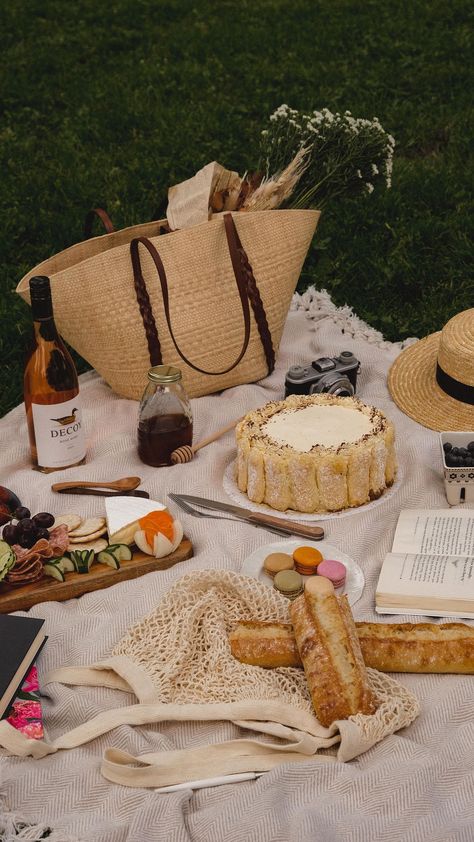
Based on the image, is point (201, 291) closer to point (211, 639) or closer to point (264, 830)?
point (211, 639)

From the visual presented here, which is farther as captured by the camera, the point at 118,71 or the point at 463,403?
the point at 118,71

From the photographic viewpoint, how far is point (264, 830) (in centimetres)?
204

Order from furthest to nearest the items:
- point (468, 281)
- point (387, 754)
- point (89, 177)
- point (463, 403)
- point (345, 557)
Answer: point (89, 177) < point (468, 281) < point (463, 403) < point (345, 557) < point (387, 754)

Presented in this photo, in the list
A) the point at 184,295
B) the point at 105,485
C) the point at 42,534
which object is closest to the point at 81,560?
the point at 42,534

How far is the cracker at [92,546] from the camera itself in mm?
2926

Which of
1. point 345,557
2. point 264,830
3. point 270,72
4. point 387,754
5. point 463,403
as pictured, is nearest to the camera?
point 264,830

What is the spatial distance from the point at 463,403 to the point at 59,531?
1605 millimetres

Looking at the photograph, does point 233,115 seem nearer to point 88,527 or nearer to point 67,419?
point 67,419

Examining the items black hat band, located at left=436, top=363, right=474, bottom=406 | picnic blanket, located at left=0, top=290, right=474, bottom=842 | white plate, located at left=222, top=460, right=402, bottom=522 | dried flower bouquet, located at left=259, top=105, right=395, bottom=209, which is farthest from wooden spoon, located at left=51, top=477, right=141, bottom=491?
dried flower bouquet, located at left=259, top=105, right=395, bottom=209

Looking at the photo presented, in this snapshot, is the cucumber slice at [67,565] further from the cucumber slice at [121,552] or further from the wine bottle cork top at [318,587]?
the wine bottle cork top at [318,587]

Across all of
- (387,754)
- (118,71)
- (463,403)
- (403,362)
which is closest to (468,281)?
(403,362)

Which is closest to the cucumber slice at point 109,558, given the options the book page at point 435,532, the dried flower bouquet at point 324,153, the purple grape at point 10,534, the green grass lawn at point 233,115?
the purple grape at point 10,534

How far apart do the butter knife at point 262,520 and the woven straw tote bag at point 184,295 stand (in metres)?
0.67

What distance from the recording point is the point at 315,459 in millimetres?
3098
